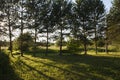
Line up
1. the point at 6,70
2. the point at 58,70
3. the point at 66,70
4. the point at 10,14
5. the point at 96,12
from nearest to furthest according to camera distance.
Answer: the point at 66,70 → the point at 58,70 → the point at 6,70 → the point at 10,14 → the point at 96,12

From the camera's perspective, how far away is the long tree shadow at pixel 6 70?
33219 millimetres

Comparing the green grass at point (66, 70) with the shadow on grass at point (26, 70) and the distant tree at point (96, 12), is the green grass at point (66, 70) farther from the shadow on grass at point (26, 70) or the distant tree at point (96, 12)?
the distant tree at point (96, 12)

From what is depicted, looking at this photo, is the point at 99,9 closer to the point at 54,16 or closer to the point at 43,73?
the point at 54,16

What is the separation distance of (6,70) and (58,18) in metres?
19.8

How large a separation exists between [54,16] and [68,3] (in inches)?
184

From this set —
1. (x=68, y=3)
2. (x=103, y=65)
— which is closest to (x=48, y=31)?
(x=68, y=3)

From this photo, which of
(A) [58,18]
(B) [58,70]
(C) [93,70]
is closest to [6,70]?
(B) [58,70]

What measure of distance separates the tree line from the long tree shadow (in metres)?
7.49

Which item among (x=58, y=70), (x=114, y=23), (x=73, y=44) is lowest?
(x=58, y=70)

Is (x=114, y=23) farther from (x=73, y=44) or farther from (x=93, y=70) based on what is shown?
(x=93, y=70)

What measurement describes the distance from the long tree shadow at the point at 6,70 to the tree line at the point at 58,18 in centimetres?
749

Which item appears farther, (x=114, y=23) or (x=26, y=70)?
(x=114, y=23)

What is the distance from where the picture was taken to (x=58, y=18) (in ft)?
171

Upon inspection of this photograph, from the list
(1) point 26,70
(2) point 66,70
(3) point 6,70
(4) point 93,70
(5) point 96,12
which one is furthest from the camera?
(5) point 96,12
